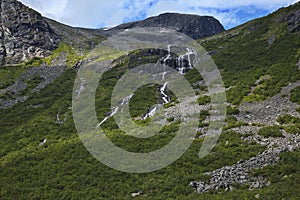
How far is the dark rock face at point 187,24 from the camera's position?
508 ft

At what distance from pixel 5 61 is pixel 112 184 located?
6552 centimetres

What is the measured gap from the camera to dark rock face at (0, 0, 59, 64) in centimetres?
8262

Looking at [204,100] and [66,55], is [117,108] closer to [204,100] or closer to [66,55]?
[204,100]

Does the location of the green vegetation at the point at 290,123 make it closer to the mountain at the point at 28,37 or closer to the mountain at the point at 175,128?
the mountain at the point at 175,128

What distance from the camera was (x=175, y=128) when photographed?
Result: 3547 cm

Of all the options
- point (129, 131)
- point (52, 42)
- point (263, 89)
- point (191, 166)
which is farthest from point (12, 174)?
point (52, 42)

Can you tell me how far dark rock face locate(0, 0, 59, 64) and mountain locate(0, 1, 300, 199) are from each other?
632 cm

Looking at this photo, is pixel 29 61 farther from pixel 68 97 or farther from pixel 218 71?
pixel 218 71

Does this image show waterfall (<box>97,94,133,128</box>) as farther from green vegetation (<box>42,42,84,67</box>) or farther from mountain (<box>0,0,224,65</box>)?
mountain (<box>0,0,224,65</box>)

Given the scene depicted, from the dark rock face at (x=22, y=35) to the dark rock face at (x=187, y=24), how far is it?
236 feet

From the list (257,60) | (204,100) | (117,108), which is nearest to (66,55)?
(117,108)

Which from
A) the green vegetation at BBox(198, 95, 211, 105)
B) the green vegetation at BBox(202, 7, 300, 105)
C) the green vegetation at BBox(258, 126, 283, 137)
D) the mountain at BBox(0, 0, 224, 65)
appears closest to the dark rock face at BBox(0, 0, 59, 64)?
the mountain at BBox(0, 0, 224, 65)

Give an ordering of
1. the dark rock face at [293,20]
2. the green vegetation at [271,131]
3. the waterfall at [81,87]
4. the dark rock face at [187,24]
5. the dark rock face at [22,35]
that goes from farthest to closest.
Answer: the dark rock face at [187,24]
the dark rock face at [22,35]
the dark rock face at [293,20]
the waterfall at [81,87]
the green vegetation at [271,131]

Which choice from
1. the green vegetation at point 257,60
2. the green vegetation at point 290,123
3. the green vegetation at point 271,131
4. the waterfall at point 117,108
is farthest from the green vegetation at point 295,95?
the waterfall at point 117,108
